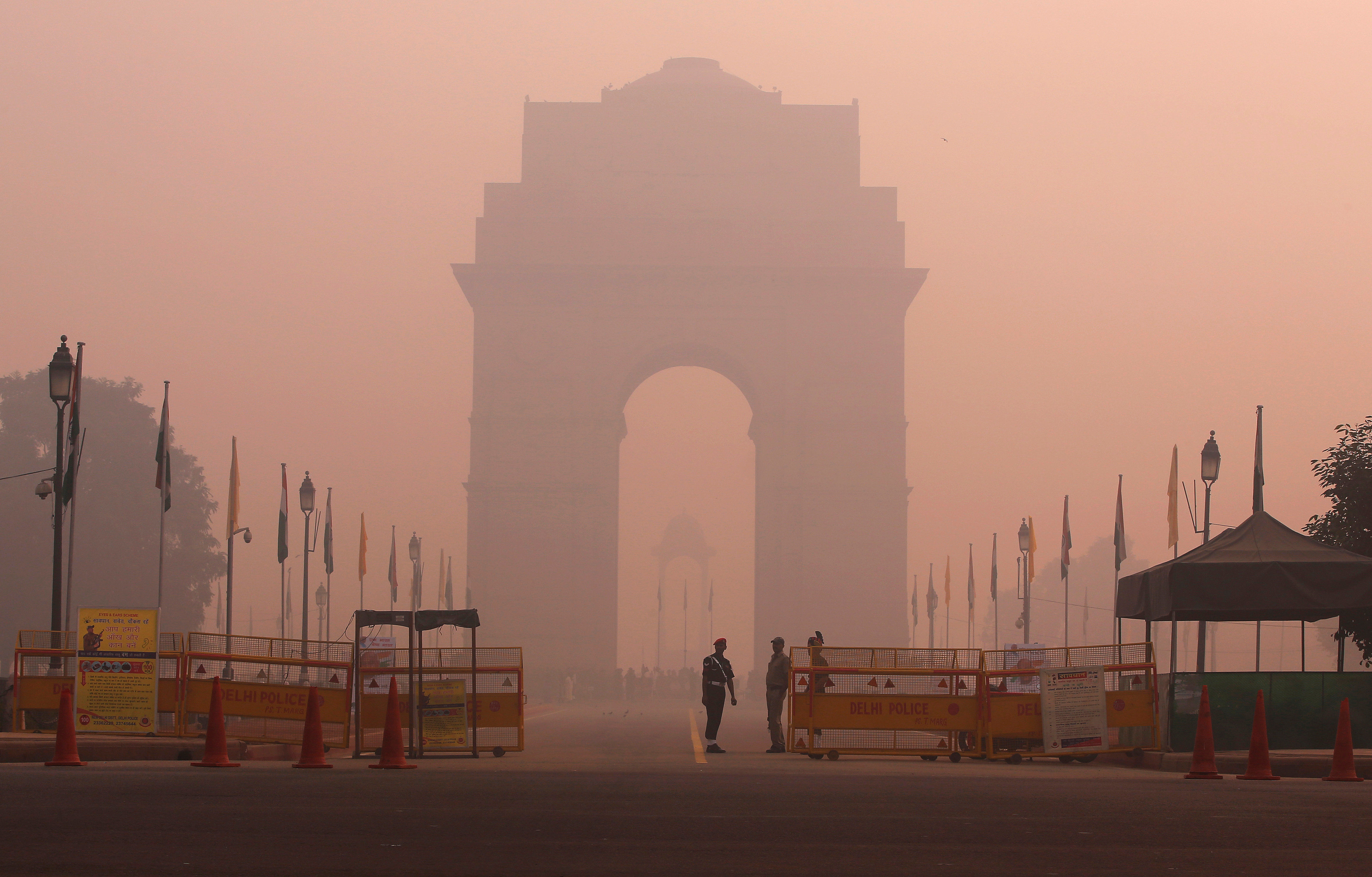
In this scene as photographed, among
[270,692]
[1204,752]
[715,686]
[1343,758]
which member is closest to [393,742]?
[270,692]

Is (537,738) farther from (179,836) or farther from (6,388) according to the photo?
(6,388)

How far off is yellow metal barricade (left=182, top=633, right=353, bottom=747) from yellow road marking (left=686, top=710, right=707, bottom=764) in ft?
12.1

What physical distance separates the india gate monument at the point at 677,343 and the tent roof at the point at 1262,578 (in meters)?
37.3

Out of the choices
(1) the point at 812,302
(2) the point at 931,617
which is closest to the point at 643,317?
(1) the point at 812,302

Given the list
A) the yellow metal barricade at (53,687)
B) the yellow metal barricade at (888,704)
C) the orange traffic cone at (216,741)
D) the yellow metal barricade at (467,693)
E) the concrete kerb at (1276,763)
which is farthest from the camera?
the yellow metal barricade at (53,687)

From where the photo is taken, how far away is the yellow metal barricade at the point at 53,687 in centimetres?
1827

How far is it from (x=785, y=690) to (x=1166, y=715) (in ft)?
14.3

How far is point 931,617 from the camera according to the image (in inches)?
2955

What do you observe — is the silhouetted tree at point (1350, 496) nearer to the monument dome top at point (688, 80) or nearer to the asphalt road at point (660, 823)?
the asphalt road at point (660, 823)

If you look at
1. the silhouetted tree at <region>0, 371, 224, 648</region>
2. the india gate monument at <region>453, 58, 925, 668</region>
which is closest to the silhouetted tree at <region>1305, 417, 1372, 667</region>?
the india gate monument at <region>453, 58, 925, 668</region>

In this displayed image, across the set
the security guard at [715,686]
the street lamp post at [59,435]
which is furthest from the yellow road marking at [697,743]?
the street lamp post at [59,435]

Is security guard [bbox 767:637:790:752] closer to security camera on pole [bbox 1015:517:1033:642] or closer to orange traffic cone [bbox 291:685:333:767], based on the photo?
orange traffic cone [bbox 291:685:333:767]

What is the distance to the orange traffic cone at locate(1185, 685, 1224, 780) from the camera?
14578mm

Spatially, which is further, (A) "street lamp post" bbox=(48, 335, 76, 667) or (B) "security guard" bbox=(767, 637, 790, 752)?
(A) "street lamp post" bbox=(48, 335, 76, 667)
